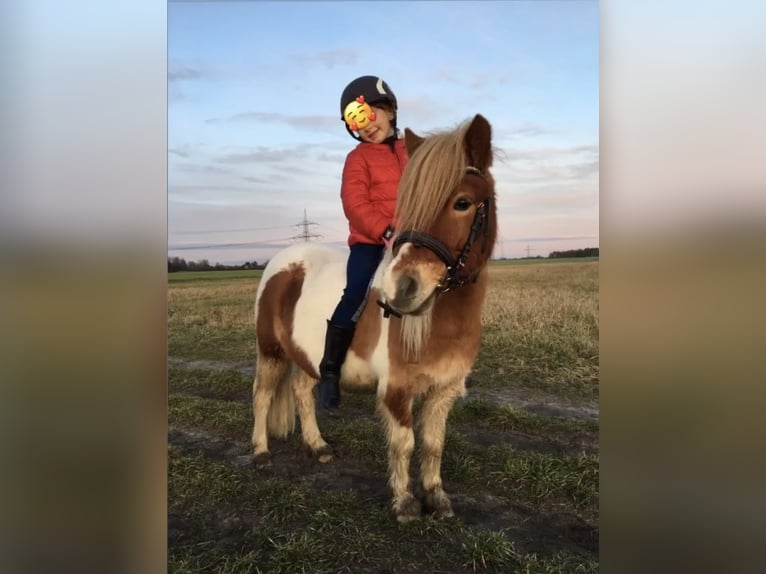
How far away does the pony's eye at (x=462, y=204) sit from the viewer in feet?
5.26

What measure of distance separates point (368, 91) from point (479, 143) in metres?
0.54

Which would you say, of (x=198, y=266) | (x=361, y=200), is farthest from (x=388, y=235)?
(x=198, y=266)

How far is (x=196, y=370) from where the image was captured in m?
2.48

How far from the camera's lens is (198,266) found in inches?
80.5

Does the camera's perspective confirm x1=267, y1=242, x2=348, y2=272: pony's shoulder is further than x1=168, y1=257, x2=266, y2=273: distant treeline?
Yes

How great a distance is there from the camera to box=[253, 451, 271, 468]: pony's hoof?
2.39m

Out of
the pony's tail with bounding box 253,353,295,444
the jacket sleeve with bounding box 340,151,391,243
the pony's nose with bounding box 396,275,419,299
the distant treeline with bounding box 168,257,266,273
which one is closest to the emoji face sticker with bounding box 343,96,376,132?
the jacket sleeve with bounding box 340,151,391,243

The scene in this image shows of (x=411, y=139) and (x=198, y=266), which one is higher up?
(x=411, y=139)

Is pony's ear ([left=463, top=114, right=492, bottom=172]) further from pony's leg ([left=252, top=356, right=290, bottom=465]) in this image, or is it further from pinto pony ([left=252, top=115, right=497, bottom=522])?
pony's leg ([left=252, top=356, right=290, bottom=465])
